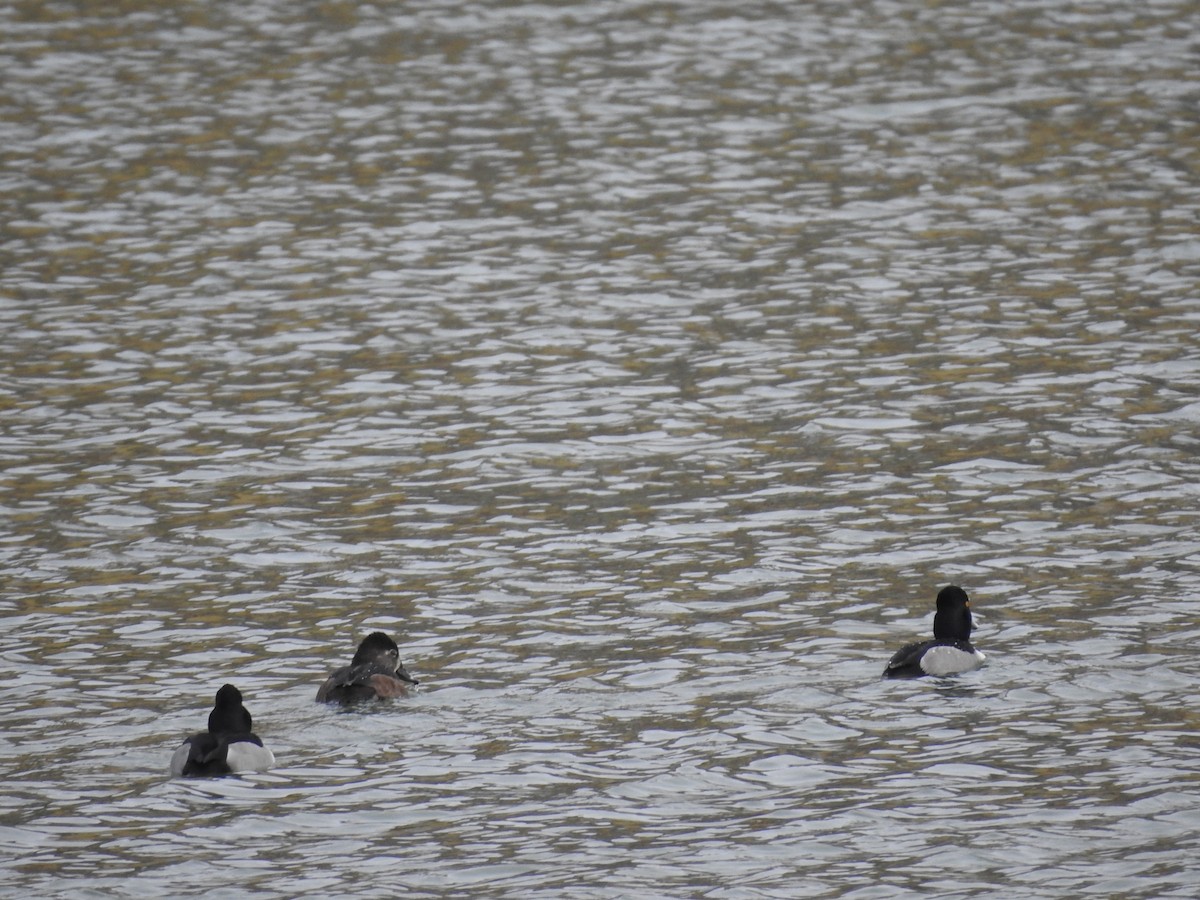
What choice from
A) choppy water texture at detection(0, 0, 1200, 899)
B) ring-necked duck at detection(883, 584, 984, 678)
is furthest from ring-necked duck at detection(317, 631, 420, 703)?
ring-necked duck at detection(883, 584, 984, 678)

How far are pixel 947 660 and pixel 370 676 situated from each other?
3592mm

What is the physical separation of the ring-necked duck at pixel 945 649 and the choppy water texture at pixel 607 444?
0.15 metres

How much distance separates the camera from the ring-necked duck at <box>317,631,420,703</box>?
11922mm

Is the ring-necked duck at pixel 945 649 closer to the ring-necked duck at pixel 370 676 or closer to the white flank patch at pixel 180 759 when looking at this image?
the ring-necked duck at pixel 370 676

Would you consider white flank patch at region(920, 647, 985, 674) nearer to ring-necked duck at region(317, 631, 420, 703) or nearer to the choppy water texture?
the choppy water texture

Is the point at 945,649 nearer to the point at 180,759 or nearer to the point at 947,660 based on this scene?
the point at 947,660

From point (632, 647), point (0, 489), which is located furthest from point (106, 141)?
point (632, 647)

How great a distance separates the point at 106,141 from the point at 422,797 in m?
16.5

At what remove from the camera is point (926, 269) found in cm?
2059

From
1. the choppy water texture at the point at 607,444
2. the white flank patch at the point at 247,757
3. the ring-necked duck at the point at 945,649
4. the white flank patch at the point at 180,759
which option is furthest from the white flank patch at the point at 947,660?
the white flank patch at the point at 180,759

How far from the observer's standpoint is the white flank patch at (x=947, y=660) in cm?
1216

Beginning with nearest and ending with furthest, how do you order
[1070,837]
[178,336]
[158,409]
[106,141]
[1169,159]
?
1. [1070,837]
2. [158,409]
3. [178,336]
4. [1169,159]
5. [106,141]

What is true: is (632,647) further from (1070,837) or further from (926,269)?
(926,269)

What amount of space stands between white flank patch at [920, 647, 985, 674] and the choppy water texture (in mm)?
103
